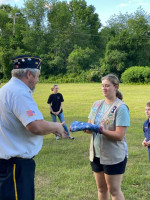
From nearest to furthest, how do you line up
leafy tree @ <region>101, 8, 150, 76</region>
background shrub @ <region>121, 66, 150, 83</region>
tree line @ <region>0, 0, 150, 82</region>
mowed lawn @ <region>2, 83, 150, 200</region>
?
mowed lawn @ <region>2, 83, 150, 200</region>, background shrub @ <region>121, 66, 150, 83</region>, leafy tree @ <region>101, 8, 150, 76</region>, tree line @ <region>0, 0, 150, 82</region>

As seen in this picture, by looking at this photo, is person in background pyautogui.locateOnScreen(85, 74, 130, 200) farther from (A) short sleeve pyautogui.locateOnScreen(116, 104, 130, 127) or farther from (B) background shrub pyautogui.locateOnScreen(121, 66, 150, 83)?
(B) background shrub pyautogui.locateOnScreen(121, 66, 150, 83)

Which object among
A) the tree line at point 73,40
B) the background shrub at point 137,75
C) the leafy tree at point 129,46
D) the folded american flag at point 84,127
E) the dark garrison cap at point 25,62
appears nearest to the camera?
the dark garrison cap at point 25,62

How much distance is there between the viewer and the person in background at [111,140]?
2.98 metres

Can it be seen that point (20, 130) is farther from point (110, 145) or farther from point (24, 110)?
point (110, 145)

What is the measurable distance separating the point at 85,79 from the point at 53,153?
136 feet

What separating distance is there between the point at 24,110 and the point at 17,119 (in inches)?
6.6

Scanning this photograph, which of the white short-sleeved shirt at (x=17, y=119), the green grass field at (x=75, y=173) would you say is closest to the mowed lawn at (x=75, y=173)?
the green grass field at (x=75, y=173)

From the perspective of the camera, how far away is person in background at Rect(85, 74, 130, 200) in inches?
117

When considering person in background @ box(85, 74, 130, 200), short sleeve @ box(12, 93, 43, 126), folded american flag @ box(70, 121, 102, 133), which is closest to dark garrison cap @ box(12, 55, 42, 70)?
short sleeve @ box(12, 93, 43, 126)

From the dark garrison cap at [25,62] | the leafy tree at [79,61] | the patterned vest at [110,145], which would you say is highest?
the leafy tree at [79,61]

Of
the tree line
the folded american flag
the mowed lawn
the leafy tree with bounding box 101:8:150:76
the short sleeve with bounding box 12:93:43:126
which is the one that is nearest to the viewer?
the short sleeve with bounding box 12:93:43:126

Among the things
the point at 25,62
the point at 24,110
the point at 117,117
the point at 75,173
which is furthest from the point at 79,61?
the point at 24,110

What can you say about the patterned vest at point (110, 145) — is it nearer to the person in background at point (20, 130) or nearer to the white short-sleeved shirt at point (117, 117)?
the white short-sleeved shirt at point (117, 117)

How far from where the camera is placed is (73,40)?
2430 inches
